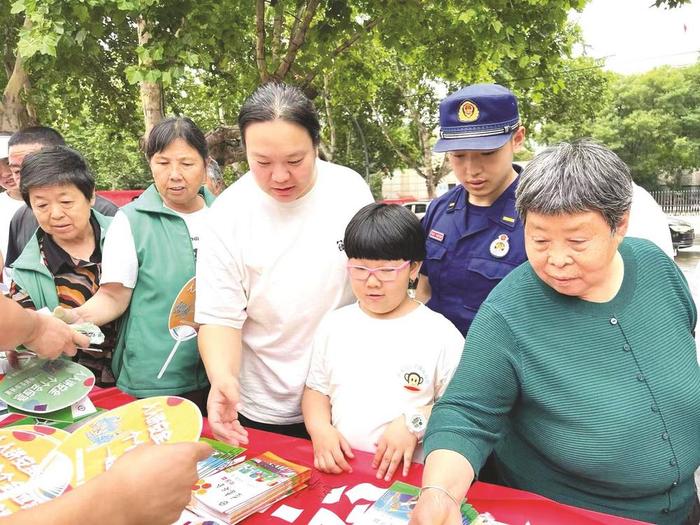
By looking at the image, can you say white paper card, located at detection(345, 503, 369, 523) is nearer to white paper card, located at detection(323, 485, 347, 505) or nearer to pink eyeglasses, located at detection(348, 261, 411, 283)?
white paper card, located at detection(323, 485, 347, 505)

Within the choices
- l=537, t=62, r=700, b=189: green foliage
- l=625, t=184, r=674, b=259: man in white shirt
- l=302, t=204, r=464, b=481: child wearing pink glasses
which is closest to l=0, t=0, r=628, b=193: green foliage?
l=302, t=204, r=464, b=481: child wearing pink glasses

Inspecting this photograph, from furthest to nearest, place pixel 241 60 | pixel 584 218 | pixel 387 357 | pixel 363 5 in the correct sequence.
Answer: pixel 241 60
pixel 363 5
pixel 387 357
pixel 584 218

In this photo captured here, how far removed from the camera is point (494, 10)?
224 inches

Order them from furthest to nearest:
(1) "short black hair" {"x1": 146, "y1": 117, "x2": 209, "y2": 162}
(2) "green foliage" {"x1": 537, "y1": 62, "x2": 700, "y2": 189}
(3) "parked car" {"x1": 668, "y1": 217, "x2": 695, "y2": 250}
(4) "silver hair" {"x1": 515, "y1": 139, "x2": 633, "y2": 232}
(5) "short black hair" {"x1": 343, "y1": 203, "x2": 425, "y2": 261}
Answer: (2) "green foliage" {"x1": 537, "y1": 62, "x2": 700, "y2": 189} → (3) "parked car" {"x1": 668, "y1": 217, "x2": 695, "y2": 250} → (1) "short black hair" {"x1": 146, "y1": 117, "x2": 209, "y2": 162} → (5) "short black hair" {"x1": 343, "y1": 203, "x2": 425, "y2": 261} → (4) "silver hair" {"x1": 515, "y1": 139, "x2": 633, "y2": 232}

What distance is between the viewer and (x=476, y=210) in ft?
6.65

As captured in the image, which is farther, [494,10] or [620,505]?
[494,10]

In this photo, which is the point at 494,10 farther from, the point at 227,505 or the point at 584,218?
the point at 227,505

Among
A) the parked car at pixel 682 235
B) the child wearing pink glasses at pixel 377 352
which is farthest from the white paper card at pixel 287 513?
the parked car at pixel 682 235

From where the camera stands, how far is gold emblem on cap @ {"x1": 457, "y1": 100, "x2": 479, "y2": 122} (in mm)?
1923

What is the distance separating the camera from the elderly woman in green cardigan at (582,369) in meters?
1.26

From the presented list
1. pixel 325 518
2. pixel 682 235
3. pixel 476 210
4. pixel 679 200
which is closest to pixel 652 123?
pixel 679 200

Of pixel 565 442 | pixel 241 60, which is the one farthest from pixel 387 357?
pixel 241 60

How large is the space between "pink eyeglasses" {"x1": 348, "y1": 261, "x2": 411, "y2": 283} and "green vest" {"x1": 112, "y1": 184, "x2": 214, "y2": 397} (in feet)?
2.44

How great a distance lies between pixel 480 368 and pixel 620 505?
0.45 metres
